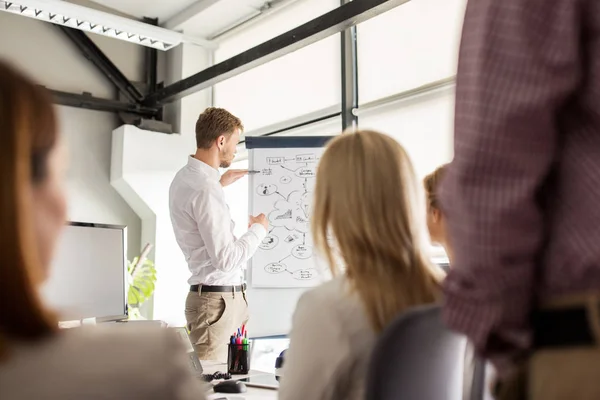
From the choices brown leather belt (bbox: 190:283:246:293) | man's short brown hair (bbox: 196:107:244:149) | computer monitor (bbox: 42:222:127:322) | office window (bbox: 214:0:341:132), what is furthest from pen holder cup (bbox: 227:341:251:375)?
office window (bbox: 214:0:341:132)

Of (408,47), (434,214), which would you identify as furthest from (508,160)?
(408,47)

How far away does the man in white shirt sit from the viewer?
301 cm

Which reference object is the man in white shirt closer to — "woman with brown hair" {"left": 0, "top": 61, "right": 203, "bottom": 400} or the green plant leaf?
the green plant leaf

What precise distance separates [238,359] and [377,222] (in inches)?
37.1

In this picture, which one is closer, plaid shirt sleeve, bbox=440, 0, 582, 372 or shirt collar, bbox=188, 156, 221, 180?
plaid shirt sleeve, bbox=440, 0, 582, 372

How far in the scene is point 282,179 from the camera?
3354 millimetres

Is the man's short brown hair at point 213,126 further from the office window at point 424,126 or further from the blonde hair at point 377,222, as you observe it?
the blonde hair at point 377,222

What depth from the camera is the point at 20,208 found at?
2.25 feet

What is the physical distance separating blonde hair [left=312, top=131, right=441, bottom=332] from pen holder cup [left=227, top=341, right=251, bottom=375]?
0.81 meters

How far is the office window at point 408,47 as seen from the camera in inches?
136

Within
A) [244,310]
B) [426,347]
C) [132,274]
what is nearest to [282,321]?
[244,310]

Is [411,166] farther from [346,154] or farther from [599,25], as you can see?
[599,25]

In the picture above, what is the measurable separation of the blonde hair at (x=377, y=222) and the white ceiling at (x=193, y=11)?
3863mm

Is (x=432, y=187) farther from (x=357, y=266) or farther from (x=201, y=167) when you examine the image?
(x=201, y=167)
